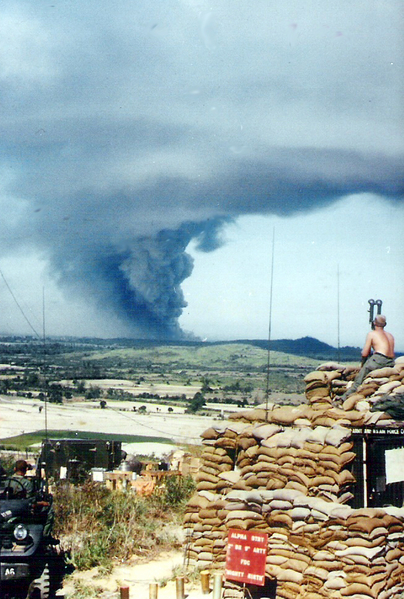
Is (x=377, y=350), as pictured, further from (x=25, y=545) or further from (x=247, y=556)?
(x=25, y=545)

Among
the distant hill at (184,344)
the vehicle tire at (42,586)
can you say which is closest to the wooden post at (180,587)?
the vehicle tire at (42,586)

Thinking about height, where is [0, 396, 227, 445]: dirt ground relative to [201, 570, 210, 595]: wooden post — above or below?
below

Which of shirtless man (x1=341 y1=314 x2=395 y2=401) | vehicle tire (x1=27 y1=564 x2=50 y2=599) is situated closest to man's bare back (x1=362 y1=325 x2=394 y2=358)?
shirtless man (x1=341 y1=314 x2=395 y2=401)

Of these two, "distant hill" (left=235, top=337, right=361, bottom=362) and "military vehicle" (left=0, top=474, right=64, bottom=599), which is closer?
"military vehicle" (left=0, top=474, right=64, bottom=599)

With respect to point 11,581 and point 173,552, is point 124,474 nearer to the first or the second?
point 173,552

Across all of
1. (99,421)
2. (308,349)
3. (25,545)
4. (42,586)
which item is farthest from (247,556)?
(308,349)

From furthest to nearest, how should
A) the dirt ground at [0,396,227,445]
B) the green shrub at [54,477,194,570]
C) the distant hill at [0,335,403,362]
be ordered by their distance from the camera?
the distant hill at [0,335,403,362] → the dirt ground at [0,396,227,445] → the green shrub at [54,477,194,570]

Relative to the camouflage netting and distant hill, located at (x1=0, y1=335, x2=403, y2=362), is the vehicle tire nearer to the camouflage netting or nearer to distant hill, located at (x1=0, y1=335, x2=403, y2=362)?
the camouflage netting

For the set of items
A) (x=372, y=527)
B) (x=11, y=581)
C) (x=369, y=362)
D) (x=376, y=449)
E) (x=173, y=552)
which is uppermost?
(x=369, y=362)

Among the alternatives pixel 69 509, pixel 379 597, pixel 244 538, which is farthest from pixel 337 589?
pixel 69 509
